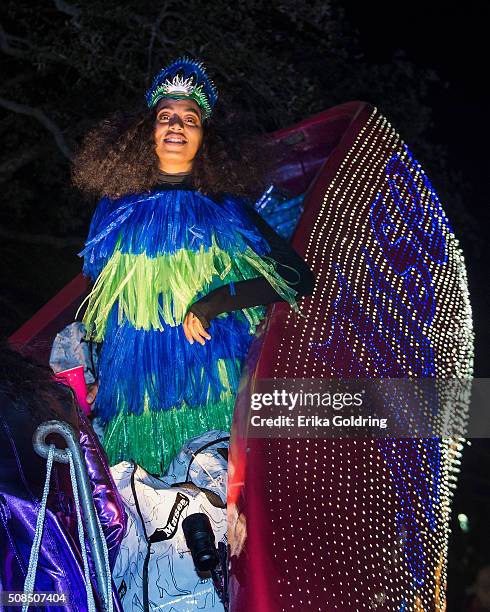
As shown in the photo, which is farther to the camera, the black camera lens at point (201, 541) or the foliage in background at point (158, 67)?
the foliage in background at point (158, 67)

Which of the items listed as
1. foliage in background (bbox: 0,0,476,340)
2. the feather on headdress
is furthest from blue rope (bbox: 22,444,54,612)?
foliage in background (bbox: 0,0,476,340)

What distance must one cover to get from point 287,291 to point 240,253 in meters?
0.24

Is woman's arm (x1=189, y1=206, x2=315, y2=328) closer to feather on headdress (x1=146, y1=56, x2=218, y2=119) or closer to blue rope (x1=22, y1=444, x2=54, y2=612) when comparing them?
feather on headdress (x1=146, y1=56, x2=218, y2=119)

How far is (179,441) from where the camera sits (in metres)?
2.35

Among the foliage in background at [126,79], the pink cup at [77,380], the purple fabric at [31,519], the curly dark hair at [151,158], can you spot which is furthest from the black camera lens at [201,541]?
the foliage in background at [126,79]

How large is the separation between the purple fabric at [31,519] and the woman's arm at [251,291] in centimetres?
64

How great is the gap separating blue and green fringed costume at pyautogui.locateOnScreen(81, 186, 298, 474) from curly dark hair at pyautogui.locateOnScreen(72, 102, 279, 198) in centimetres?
12

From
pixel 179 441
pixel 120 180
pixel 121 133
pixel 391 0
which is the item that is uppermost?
pixel 391 0

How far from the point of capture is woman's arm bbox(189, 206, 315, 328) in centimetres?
223

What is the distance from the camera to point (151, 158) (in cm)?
256

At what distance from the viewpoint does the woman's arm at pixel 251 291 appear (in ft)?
7.33

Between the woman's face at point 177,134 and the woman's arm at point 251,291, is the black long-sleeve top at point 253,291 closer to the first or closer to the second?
the woman's arm at point 251,291

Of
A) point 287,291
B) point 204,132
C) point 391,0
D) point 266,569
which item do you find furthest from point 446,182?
point 266,569

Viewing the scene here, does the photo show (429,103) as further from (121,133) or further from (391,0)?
(121,133)
